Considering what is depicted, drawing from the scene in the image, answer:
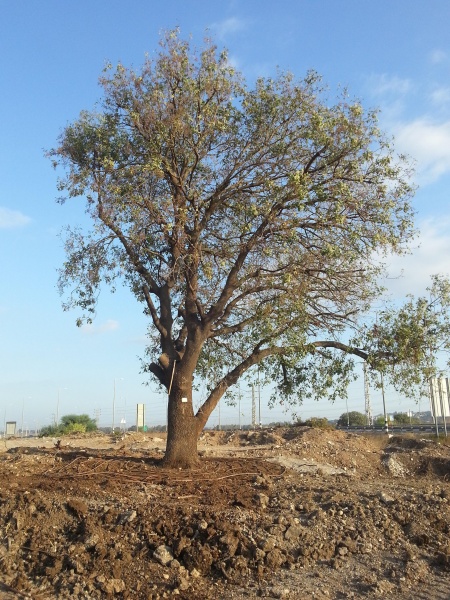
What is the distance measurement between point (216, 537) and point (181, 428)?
5.34 metres

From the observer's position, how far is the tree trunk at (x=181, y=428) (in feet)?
45.0

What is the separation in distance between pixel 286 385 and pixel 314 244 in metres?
3.60

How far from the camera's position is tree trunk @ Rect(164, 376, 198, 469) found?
13711mm

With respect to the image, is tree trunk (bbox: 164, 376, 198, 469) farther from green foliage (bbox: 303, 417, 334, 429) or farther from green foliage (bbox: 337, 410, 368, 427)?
green foliage (bbox: 337, 410, 368, 427)

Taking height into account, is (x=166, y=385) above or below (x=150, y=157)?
below

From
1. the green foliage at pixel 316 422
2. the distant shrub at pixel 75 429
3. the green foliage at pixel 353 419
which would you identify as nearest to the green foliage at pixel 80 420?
the distant shrub at pixel 75 429

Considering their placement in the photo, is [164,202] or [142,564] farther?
[164,202]

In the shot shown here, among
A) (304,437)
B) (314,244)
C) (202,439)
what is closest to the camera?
(314,244)

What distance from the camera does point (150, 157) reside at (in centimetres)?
1380

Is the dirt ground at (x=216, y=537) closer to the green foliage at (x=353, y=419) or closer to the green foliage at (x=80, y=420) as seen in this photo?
the green foliage at (x=80, y=420)

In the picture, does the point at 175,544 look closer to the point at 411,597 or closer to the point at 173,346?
the point at 411,597

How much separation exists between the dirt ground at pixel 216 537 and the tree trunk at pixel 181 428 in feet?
3.99

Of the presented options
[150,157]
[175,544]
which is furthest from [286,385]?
[175,544]

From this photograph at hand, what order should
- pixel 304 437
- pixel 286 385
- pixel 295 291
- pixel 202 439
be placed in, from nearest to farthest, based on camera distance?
pixel 295 291 < pixel 286 385 < pixel 304 437 < pixel 202 439
